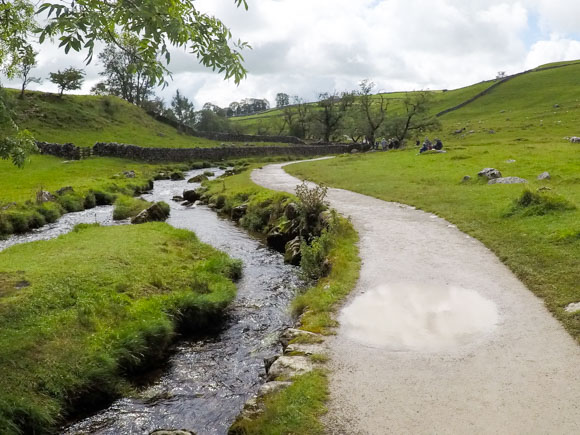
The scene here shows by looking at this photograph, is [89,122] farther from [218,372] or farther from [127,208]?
[218,372]

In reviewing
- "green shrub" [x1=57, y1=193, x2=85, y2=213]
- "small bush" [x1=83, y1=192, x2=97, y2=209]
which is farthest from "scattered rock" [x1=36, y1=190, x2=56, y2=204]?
"small bush" [x1=83, y1=192, x2=97, y2=209]

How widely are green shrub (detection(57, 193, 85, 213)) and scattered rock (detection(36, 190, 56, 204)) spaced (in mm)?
446

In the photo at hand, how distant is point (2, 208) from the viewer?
2481cm

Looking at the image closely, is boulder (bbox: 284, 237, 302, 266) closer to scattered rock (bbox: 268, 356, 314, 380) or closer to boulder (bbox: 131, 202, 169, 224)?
boulder (bbox: 131, 202, 169, 224)

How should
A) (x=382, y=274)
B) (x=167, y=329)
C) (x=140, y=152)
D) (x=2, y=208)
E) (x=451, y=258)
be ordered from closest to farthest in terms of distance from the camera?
(x=167, y=329), (x=382, y=274), (x=451, y=258), (x=2, y=208), (x=140, y=152)

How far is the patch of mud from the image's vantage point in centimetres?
907

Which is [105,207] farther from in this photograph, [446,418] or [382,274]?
[446,418]

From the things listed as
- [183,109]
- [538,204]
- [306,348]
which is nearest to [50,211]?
[306,348]

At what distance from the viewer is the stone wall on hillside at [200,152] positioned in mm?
56694

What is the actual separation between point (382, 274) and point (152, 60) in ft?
29.7

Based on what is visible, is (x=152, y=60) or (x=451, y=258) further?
(x=451, y=258)

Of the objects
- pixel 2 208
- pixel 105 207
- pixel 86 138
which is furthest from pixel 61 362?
pixel 86 138

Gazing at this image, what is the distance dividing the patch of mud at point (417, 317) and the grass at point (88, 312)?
16.2 ft

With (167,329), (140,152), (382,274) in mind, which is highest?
(140,152)
